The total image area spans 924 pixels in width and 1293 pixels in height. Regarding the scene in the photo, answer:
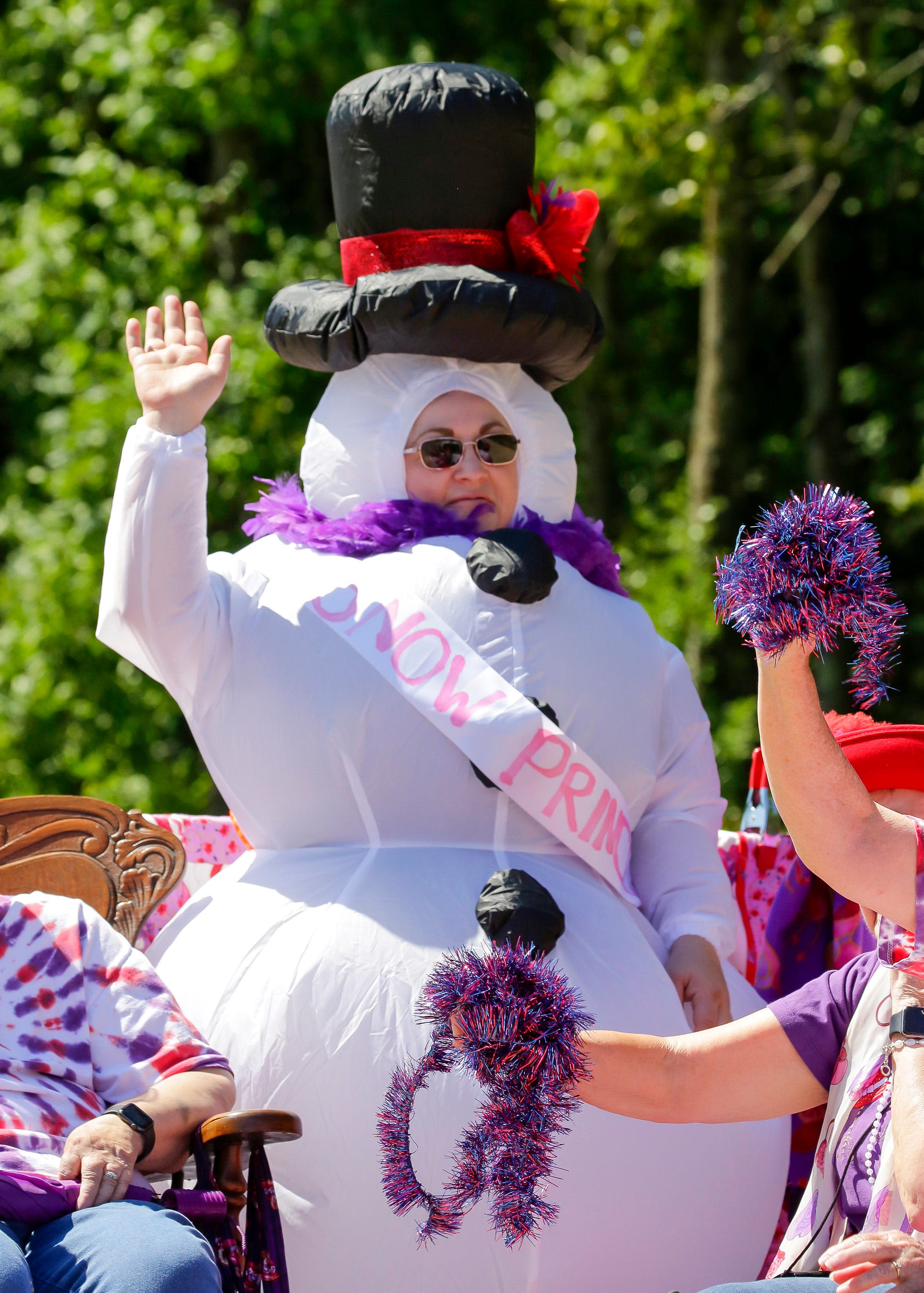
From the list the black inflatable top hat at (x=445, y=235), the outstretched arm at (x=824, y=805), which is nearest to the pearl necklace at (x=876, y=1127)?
the outstretched arm at (x=824, y=805)

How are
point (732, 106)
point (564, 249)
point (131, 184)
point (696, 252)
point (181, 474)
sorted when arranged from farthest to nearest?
point (696, 252), point (131, 184), point (732, 106), point (564, 249), point (181, 474)

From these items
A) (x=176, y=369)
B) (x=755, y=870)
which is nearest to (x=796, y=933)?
(x=755, y=870)

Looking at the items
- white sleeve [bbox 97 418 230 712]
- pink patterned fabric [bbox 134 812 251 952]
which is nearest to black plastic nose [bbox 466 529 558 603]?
white sleeve [bbox 97 418 230 712]

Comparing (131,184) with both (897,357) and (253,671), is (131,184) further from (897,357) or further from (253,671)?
(253,671)

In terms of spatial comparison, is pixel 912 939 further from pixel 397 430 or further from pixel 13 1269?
pixel 397 430

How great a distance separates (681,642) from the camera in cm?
734

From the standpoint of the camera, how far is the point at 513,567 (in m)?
2.88

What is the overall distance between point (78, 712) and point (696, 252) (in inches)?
156

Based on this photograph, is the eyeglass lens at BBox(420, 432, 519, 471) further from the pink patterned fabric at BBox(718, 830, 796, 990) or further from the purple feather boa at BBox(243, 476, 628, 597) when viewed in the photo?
the pink patterned fabric at BBox(718, 830, 796, 990)

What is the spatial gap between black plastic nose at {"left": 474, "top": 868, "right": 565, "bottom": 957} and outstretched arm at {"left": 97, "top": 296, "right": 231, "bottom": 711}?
2.17ft

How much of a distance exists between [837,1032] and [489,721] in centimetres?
91

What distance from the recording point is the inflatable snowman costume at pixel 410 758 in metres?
2.53

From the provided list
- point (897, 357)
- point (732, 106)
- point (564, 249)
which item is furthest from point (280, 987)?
point (897, 357)

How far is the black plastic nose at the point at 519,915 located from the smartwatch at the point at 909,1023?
83cm
